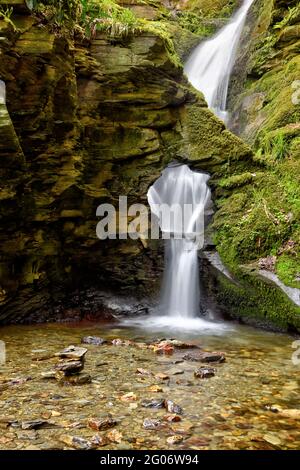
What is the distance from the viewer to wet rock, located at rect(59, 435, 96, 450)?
3.21m

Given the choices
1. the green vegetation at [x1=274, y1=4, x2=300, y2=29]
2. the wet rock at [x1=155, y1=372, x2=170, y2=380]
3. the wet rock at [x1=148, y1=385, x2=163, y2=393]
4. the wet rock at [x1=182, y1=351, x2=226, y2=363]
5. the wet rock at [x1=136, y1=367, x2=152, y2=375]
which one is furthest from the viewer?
the green vegetation at [x1=274, y1=4, x2=300, y2=29]

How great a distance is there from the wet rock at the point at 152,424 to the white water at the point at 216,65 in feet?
37.5

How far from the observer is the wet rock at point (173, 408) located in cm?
392

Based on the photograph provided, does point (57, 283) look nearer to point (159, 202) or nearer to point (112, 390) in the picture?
point (159, 202)

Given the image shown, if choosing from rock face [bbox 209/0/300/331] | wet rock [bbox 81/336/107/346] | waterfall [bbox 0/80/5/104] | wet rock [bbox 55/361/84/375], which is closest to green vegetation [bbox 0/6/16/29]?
waterfall [bbox 0/80/5/104]

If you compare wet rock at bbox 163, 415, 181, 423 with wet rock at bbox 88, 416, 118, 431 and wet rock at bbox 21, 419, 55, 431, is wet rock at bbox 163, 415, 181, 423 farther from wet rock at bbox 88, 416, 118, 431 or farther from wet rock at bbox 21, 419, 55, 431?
wet rock at bbox 21, 419, 55, 431

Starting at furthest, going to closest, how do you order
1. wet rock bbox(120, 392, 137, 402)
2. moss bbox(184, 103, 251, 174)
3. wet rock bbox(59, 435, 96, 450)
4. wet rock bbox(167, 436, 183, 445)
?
moss bbox(184, 103, 251, 174)
wet rock bbox(120, 392, 137, 402)
wet rock bbox(167, 436, 183, 445)
wet rock bbox(59, 435, 96, 450)

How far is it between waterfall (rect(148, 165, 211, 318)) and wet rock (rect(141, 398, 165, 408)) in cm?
510

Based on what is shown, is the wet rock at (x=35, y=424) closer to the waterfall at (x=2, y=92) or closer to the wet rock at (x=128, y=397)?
the wet rock at (x=128, y=397)

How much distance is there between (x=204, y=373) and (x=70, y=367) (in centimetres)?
156

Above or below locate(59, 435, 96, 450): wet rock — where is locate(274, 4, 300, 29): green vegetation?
above

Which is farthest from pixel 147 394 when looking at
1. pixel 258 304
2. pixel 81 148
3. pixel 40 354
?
pixel 81 148

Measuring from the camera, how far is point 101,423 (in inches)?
140
